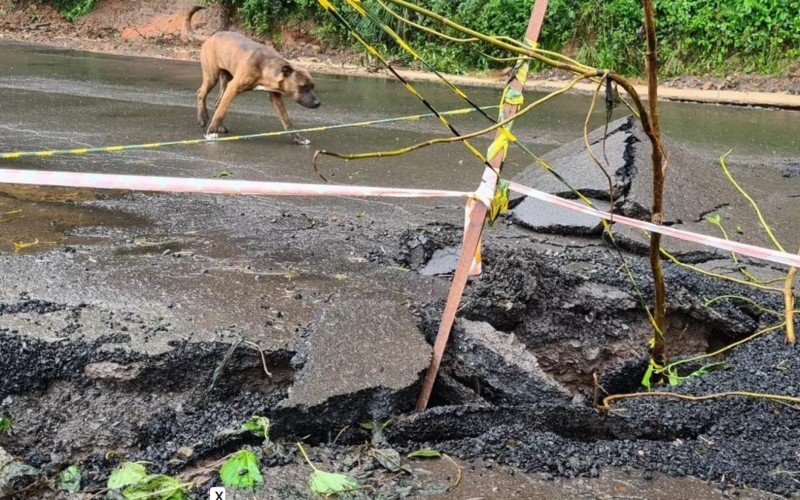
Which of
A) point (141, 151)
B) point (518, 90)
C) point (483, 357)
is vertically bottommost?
point (141, 151)

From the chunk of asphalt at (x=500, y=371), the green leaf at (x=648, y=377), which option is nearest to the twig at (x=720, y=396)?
the chunk of asphalt at (x=500, y=371)

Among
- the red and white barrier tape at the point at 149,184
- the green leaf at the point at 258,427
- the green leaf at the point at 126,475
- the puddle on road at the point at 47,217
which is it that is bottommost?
the puddle on road at the point at 47,217

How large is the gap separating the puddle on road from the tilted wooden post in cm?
234

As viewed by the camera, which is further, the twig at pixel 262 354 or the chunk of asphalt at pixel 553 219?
the chunk of asphalt at pixel 553 219

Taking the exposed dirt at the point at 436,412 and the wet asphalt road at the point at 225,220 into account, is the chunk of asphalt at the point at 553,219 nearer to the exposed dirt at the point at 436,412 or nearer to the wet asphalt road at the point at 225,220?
the wet asphalt road at the point at 225,220

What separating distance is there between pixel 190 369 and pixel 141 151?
14.9ft

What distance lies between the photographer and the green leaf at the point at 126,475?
264 cm

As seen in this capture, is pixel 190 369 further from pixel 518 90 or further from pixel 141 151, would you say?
pixel 141 151

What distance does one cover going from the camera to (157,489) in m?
2.62

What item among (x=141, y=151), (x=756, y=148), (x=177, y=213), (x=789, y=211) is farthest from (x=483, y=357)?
(x=756, y=148)

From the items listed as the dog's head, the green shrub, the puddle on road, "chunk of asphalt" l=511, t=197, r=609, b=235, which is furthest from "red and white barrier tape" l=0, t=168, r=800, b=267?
the green shrub

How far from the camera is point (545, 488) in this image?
2658 millimetres

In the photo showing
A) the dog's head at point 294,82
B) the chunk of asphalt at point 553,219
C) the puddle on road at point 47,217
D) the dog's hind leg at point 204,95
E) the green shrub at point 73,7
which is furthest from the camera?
the green shrub at point 73,7

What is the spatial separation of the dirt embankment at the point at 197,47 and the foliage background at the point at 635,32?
1.86 ft
